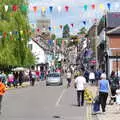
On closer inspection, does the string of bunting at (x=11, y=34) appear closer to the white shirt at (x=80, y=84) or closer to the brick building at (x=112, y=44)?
the brick building at (x=112, y=44)

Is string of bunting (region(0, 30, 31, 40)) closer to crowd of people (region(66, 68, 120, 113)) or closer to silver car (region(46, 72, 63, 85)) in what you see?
silver car (region(46, 72, 63, 85))

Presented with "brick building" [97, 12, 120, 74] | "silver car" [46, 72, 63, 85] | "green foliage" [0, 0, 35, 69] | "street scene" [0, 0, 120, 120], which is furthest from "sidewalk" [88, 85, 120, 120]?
"brick building" [97, 12, 120, 74]

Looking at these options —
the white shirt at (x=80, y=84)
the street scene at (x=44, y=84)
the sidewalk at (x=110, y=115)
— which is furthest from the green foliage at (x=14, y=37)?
the sidewalk at (x=110, y=115)

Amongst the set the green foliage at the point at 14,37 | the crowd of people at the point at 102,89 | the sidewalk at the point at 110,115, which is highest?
the green foliage at the point at 14,37

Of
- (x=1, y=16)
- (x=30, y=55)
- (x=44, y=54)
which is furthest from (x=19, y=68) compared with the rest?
(x=44, y=54)

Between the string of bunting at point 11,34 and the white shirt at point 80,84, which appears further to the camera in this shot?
the string of bunting at point 11,34

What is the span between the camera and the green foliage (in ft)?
189

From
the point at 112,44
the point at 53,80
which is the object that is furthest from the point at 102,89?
the point at 112,44

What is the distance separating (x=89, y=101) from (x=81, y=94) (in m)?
2.56

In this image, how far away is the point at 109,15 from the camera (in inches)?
3401

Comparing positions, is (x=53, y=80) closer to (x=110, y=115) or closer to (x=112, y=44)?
(x=112, y=44)

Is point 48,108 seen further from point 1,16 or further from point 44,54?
point 44,54

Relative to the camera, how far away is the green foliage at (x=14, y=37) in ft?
189

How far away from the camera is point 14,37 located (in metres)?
59.1
